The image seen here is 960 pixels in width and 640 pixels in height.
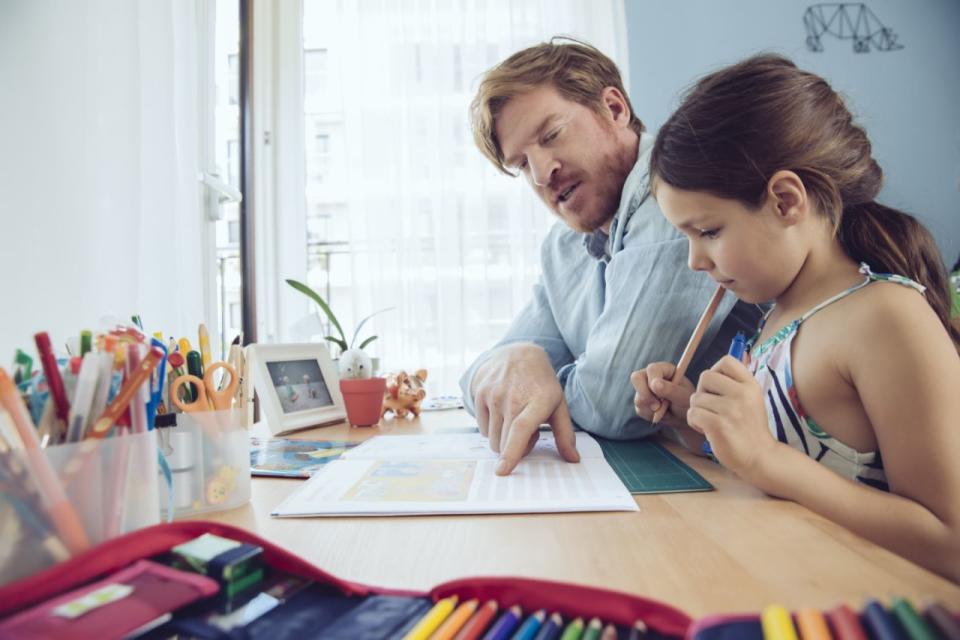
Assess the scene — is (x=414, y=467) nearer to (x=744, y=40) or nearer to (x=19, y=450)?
(x=19, y=450)

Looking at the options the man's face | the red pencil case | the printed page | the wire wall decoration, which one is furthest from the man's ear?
the wire wall decoration

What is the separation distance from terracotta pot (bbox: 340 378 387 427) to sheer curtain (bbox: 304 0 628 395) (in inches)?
40.1

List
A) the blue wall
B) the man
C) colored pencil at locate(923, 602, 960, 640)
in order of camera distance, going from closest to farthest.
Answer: colored pencil at locate(923, 602, 960, 640) < the man < the blue wall

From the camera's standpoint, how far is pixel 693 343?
0.71 metres

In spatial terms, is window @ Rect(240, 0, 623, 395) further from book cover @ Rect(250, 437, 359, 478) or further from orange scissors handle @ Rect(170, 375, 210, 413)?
orange scissors handle @ Rect(170, 375, 210, 413)

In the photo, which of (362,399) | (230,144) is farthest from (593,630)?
(230,144)

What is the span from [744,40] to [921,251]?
1.68 meters

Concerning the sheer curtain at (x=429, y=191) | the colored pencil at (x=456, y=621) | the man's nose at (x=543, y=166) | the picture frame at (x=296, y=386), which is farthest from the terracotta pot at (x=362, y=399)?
the sheer curtain at (x=429, y=191)

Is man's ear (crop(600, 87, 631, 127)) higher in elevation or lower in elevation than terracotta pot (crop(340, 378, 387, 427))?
higher

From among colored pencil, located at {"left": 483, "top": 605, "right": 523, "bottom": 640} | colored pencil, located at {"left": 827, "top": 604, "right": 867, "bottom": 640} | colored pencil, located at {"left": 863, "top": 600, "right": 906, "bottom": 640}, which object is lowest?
colored pencil, located at {"left": 483, "top": 605, "right": 523, "bottom": 640}

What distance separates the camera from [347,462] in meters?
0.69

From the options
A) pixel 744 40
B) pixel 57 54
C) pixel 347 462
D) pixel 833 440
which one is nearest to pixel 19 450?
pixel 347 462

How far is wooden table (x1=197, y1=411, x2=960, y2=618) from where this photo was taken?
326 mm

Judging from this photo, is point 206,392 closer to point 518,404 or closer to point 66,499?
point 66,499
